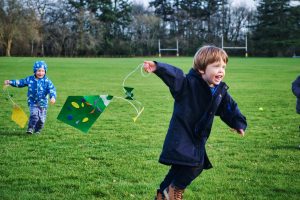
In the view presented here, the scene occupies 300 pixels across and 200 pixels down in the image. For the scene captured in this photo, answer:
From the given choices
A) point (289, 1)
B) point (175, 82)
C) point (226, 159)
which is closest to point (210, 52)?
point (175, 82)

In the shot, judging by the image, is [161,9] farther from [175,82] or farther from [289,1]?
[175,82]

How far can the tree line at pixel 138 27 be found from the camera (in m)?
69.8

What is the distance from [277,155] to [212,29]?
8097 cm

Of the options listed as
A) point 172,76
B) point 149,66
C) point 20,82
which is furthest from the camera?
point 20,82

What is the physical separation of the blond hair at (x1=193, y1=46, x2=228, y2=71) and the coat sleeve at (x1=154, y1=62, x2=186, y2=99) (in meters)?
0.26

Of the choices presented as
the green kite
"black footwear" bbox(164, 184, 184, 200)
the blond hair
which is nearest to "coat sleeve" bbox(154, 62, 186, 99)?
the blond hair

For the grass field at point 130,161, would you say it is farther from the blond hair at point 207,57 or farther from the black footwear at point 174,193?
the blond hair at point 207,57

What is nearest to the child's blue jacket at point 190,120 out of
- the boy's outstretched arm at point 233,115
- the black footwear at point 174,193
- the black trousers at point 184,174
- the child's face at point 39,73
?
the black trousers at point 184,174

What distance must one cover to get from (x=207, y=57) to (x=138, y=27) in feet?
260

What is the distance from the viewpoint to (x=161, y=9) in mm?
88250

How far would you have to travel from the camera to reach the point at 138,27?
269 ft

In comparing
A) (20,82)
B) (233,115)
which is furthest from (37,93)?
(233,115)

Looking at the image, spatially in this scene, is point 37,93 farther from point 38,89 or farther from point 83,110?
point 83,110

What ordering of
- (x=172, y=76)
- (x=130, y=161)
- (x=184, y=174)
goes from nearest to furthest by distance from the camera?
1. (x=172, y=76)
2. (x=184, y=174)
3. (x=130, y=161)
